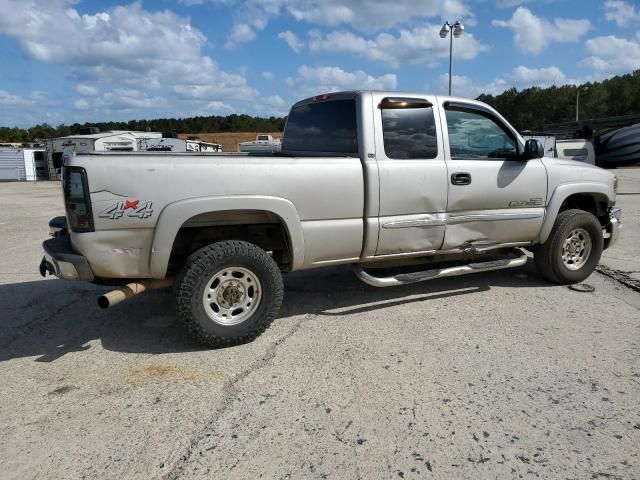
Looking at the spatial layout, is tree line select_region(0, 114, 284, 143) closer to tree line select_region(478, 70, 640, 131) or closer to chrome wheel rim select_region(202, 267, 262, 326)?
tree line select_region(478, 70, 640, 131)

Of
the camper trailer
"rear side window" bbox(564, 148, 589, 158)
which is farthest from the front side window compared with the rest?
the camper trailer

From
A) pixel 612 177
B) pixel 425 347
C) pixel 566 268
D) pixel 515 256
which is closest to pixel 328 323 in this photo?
pixel 425 347

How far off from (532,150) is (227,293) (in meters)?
3.31

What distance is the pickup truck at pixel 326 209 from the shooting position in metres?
3.48

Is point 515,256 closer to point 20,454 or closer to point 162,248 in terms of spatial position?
point 162,248

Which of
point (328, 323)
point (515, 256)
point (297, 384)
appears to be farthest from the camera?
point (515, 256)

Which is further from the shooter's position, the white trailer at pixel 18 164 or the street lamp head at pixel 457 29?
the white trailer at pixel 18 164

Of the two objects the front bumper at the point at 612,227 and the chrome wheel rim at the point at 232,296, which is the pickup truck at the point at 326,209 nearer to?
the chrome wheel rim at the point at 232,296

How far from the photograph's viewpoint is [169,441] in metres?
2.71

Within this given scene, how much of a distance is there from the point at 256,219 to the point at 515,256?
3.04 metres

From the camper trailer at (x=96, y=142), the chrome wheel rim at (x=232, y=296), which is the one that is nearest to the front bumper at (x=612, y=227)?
the chrome wheel rim at (x=232, y=296)

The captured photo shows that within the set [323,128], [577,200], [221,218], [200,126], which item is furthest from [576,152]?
[200,126]

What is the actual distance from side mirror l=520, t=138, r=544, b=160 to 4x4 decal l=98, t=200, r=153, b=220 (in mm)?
3657

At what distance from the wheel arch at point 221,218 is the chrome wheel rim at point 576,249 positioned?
10.8 ft
